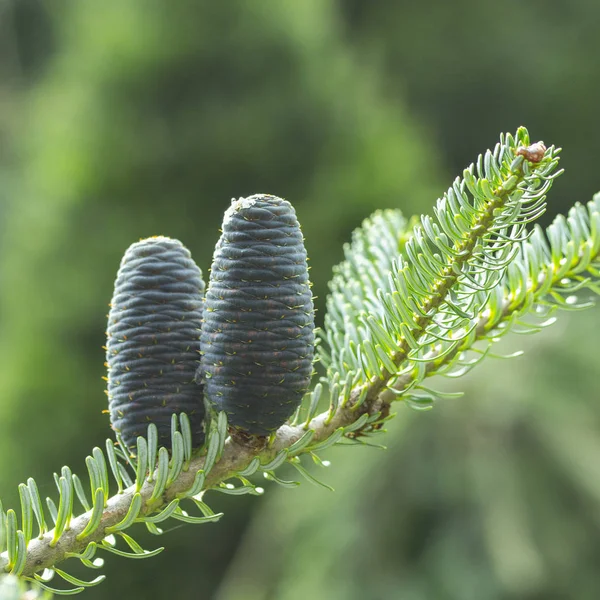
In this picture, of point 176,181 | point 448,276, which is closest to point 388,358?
point 448,276

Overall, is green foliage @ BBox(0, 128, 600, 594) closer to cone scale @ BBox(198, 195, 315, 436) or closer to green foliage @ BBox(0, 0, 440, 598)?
cone scale @ BBox(198, 195, 315, 436)

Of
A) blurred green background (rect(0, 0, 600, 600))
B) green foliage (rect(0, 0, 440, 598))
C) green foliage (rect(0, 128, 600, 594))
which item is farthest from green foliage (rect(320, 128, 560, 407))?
green foliage (rect(0, 0, 440, 598))

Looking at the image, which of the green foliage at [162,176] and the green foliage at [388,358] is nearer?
the green foliage at [388,358]

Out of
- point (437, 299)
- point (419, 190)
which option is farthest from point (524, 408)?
point (419, 190)

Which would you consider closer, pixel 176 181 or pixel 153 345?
pixel 153 345

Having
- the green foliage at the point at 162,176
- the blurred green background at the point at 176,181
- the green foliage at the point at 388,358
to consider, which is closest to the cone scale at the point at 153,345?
the green foliage at the point at 388,358

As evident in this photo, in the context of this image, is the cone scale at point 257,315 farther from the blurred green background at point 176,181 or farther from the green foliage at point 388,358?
the blurred green background at point 176,181

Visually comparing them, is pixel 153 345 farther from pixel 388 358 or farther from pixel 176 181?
pixel 176 181

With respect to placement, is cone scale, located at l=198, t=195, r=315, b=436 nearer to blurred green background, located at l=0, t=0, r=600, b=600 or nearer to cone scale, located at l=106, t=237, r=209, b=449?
cone scale, located at l=106, t=237, r=209, b=449

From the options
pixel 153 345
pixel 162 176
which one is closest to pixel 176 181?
pixel 162 176

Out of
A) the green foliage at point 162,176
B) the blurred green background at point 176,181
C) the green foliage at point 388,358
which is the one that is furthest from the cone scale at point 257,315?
the green foliage at point 162,176

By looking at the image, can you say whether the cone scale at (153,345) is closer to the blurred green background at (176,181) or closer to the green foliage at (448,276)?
the green foliage at (448,276)

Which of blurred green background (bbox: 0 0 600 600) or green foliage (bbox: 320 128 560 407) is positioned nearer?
green foliage (bbox: 320 128 560 407)
